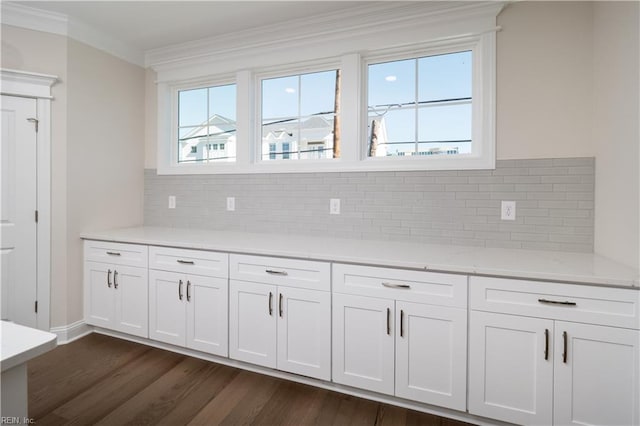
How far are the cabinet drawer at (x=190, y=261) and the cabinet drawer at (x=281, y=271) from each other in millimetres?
84

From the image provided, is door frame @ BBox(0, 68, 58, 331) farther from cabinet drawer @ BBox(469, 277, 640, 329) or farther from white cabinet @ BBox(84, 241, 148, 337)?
cabinet drawer @ BBox(469, 277, 640, 329)

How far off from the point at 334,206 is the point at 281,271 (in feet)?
2.49

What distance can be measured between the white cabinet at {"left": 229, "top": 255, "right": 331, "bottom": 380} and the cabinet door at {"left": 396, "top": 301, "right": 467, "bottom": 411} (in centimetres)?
45

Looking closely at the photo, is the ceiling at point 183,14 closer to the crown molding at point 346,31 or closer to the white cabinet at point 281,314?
the crown molding at point 346,31

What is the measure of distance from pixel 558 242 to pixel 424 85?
1412 millimetres

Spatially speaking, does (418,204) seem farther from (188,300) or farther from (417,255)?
(188,300)

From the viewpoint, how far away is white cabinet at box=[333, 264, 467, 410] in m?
1.75

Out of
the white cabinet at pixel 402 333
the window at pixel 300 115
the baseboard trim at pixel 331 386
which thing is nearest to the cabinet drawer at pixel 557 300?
the white cabinet at pixel 402 333

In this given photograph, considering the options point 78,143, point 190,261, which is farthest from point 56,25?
point 190,261

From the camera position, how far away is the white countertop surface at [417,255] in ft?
5.12

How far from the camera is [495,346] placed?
65.8 inches

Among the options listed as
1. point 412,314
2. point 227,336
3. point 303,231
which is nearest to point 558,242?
point 412,314

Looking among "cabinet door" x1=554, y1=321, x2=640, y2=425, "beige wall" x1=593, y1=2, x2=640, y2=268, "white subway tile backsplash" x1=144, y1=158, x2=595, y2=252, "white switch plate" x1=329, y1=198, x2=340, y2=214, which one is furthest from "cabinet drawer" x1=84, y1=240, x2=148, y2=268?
"beige wall" x1=593, y1=2, x2=640, y2=268

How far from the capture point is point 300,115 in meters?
2.85
